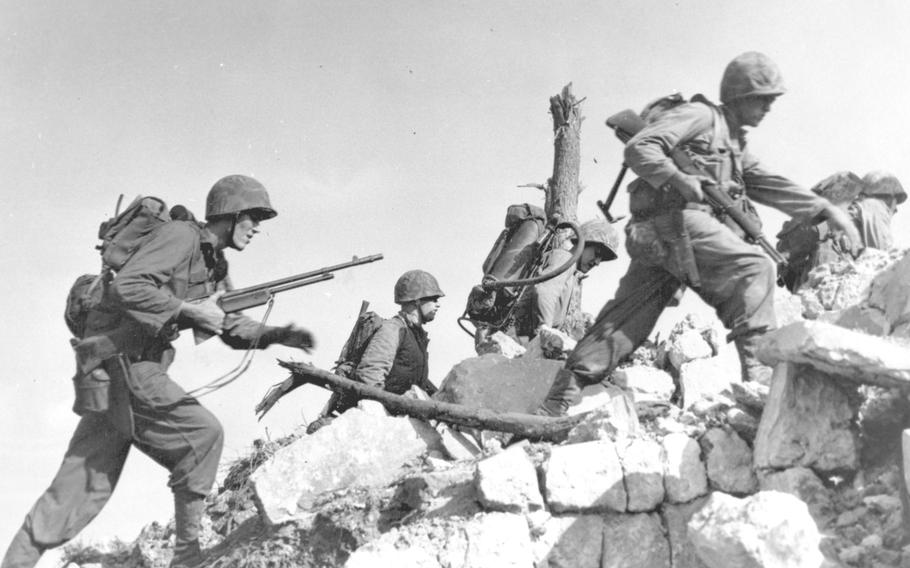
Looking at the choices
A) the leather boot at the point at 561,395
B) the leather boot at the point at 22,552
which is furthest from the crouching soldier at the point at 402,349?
the leather boot at the point at 22,552

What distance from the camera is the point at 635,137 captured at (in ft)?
18.8

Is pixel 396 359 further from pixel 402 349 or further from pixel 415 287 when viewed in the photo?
pixel 415 287

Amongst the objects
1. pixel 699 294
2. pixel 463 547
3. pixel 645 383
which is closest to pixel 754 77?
pixel 699 294

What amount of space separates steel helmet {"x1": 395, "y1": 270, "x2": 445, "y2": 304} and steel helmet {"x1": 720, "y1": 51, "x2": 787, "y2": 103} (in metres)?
3.81

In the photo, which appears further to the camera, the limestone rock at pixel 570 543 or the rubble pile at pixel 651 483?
the limestone rock at pixel 570 543

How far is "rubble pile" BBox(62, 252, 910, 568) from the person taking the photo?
435cm

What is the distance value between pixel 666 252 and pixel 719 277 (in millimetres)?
336

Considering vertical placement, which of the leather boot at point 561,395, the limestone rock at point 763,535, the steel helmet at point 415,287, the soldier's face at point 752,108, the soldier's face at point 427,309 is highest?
the soldier's face at point 752,108

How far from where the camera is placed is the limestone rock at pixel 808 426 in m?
4.68

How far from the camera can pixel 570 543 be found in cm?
483

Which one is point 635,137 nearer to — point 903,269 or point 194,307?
point 903,269

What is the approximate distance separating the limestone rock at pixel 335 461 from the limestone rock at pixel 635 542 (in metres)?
1.68

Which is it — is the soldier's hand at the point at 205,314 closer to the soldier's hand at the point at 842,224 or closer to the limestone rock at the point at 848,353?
the limestone rock at the point at 848,353

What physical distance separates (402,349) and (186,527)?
3.38 m
